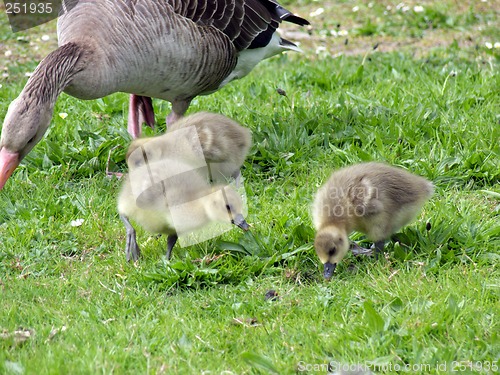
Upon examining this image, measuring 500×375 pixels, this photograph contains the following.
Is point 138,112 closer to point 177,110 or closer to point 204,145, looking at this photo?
point 177,110

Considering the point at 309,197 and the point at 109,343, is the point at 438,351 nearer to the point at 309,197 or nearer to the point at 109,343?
the point at 109,343

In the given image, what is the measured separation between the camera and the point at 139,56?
6.07 meters

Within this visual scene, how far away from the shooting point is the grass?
3947mm

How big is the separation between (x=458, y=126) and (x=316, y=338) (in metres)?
3.28

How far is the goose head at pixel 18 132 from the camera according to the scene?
17.0ft

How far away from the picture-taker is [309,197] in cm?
586

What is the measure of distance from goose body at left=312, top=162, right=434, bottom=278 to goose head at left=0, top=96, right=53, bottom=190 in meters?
1.99

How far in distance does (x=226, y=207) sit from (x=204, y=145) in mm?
824

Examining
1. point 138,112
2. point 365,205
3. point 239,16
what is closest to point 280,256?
point 365,205

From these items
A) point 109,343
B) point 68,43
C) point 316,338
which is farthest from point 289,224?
point 68,43

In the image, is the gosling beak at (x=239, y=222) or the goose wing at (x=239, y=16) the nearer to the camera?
the gosling beak at (x=239, y=222)

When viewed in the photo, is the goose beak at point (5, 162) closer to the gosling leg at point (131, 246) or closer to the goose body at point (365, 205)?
the gosling leg at point (131, 246)

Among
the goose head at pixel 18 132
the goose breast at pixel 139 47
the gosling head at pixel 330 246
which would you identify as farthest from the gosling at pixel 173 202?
the goose breast at pixel 139 47

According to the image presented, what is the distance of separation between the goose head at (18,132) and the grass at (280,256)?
53 cm
